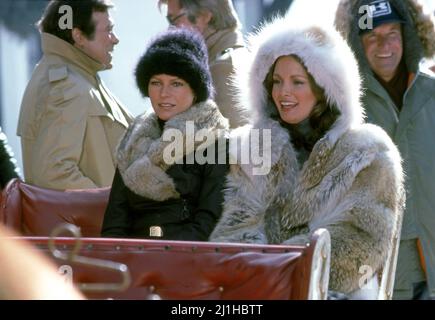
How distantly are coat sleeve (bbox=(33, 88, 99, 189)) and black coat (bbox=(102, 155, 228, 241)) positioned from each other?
2.90 feet

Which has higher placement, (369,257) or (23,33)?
(23,33)

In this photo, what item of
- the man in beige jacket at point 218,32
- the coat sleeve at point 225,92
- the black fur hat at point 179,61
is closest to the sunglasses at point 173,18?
the man in beige jacket at point 218,32

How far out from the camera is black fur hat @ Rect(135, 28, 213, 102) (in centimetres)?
633

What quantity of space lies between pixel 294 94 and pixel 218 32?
1.42 metres

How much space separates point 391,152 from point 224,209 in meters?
0.80

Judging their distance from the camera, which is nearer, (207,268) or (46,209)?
(207,268)

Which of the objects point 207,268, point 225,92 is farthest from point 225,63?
point 207,268

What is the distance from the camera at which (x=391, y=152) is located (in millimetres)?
5605

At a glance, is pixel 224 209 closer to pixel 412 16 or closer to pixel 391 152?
pixel 391 152

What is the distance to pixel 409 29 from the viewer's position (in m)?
7.02

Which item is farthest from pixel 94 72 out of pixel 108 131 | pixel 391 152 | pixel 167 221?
pixel 391 152

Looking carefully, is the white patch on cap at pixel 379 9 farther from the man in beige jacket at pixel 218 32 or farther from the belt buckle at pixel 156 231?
the belt buckle at pixel 156 231

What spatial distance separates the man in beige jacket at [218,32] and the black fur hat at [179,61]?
0.52m

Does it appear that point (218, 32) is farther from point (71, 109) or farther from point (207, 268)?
point (207, 268)
